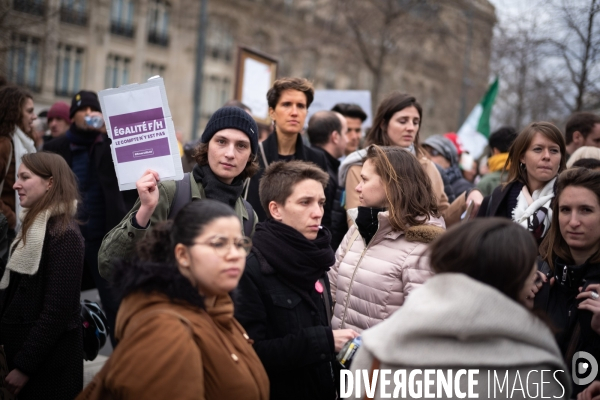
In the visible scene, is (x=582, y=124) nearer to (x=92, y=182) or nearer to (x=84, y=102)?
(x=92, y=182)

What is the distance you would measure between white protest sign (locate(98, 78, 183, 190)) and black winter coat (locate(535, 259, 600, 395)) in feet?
7.08

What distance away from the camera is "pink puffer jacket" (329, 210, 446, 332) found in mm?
3707

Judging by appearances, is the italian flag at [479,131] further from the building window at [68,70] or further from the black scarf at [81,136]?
the building window at [68,70]

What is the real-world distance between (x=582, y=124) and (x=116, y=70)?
95.4 ft

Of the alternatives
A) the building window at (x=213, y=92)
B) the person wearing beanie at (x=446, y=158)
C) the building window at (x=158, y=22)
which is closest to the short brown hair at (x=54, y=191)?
the person wearing beanie at (x=446, y=158)

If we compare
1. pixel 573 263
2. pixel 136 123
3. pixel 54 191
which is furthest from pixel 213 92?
pixel 573 263

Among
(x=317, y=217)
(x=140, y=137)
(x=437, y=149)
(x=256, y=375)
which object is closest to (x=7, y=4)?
(x=437, y=149)

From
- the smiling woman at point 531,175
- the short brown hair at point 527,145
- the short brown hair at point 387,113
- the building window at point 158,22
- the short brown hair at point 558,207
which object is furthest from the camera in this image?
the building window at point 158,22

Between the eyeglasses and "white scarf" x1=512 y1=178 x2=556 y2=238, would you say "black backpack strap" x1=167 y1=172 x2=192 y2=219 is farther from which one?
"white scarf" x1=512 y1=178 x2=556 y2=238

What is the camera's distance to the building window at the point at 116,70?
3200cm

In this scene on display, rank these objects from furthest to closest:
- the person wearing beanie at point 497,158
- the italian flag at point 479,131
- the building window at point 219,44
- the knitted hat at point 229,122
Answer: the building window at point 219,44, the italian flag at point 479,131, the person wearing beanie at point 497,158, the knitted hat at point 229,122

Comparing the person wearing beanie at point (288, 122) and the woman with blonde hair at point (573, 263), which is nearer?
the woman with blonde hair at point (573, 263)

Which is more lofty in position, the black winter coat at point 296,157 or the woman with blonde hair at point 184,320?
the black winter coat at point 296,157

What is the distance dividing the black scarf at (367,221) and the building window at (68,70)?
1115 inches
